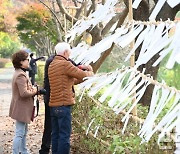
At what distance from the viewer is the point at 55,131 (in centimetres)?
599

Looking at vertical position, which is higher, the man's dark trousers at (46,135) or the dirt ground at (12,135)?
the man's dark trousers at (46,135)

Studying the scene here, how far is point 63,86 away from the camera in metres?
5.55

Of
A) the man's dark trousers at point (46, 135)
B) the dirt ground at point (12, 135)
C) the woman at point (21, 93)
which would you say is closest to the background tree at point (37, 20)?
the dirt ground at point (12, 135)

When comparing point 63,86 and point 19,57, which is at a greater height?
point 19,57

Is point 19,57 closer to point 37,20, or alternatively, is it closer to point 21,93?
point 21,93

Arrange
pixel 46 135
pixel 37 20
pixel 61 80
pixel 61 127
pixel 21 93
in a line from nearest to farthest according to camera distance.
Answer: pixel 61 80 → pixel 61 127 → pixel 21 93 → pixel 46 135 → pixel 37 20

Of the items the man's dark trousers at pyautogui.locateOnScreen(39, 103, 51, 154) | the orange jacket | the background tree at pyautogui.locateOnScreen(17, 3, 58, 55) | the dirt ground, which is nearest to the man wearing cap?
the orange jacket

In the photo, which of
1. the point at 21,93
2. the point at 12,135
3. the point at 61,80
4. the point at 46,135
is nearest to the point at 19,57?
the point at 21,93

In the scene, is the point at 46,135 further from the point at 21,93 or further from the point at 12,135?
the point at 12,135

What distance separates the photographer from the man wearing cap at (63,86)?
17.7ft

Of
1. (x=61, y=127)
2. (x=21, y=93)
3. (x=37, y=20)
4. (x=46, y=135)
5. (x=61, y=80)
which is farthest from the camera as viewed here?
(x=37, y=20)

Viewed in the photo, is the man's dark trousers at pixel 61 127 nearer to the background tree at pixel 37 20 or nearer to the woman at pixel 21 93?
the woman at pixel 21 93

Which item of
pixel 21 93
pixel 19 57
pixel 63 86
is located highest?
pixel 19 57

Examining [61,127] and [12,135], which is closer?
[61,127]
